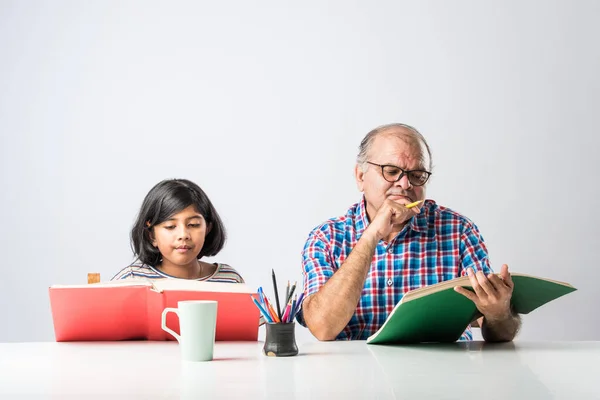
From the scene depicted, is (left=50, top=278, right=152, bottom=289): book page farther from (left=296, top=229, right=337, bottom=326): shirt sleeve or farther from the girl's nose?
the girl's nose

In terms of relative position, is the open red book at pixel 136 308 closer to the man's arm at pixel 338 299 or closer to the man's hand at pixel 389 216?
the man's arm at pixel 338 299

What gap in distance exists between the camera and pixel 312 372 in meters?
1.04

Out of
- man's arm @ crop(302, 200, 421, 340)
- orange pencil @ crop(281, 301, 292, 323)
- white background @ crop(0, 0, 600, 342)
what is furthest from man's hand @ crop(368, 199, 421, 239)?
white background @ crop(0, 0, 600, 342)

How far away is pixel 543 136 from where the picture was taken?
120 inches

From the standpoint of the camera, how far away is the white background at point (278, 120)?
3.04 meters

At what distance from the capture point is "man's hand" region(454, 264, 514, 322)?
1319mm

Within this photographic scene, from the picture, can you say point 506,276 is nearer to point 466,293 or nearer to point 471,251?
point 466,293

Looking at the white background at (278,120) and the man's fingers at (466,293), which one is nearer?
the man's fingers at (466,293)

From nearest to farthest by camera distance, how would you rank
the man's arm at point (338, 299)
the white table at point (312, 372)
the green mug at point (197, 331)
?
1. the white table at point (312, 372)
2. the green mug at point (197, 331)
3. the man's arm at point (338, 299)

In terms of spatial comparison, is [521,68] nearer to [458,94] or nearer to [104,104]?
[458,94]

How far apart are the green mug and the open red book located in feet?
0.80

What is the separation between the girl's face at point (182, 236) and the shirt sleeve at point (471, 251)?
86 cm

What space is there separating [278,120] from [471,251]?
1511 mm

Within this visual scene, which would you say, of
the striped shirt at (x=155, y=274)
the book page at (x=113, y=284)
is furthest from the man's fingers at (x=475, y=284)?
the striped shirt at (x=155, y=274)
